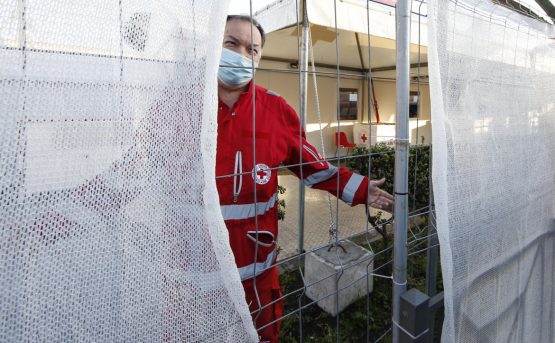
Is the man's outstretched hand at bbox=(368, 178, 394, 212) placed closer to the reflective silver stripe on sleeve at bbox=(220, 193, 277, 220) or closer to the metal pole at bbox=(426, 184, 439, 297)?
the metal pole at bbox=(426, 184, 439, 297)

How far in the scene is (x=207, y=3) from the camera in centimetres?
62

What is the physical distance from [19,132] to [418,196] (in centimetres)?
412

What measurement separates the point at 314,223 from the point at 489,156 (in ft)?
12.0

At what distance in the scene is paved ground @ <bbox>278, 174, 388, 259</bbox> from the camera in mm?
4016

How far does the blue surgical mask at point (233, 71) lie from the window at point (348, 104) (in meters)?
9.10

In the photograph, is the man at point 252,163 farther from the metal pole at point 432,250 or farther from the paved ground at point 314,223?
the paved ground at point 314,223

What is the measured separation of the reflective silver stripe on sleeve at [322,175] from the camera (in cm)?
146

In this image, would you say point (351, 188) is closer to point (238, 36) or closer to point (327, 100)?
point (238, 36)

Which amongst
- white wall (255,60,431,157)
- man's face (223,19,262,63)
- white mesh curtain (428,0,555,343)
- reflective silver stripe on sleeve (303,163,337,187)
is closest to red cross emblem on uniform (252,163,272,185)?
reflective silver stripe on sleeve (303,163,337,187)

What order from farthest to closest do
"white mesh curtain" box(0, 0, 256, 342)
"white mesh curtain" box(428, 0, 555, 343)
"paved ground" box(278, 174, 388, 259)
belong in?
"paved ground" box(278, 174, 388, 259) < "white mesh curtain" box(428, 0, 555, 343) < "white mesh curtain" box(0, 0, 256, 342)

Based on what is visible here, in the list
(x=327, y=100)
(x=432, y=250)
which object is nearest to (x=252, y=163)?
(x=432, y=250)

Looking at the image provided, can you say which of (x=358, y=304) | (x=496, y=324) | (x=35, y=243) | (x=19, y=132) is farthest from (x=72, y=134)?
(x=358, y=304)

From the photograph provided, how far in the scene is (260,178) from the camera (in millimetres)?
1293

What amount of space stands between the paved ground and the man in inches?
80.6
